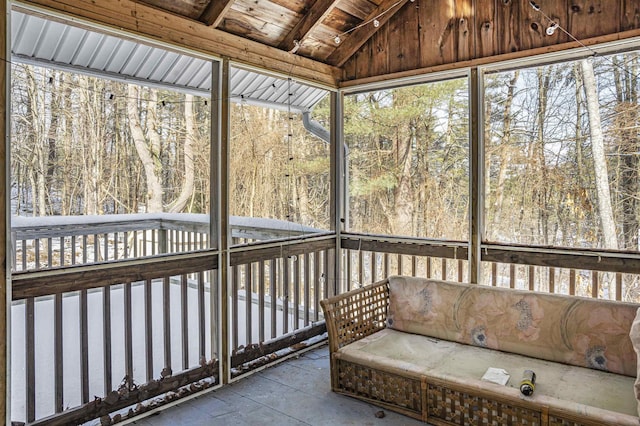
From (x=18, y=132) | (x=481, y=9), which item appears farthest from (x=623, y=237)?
(x=18, y=132)

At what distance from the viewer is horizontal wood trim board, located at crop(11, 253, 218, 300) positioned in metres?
2.39

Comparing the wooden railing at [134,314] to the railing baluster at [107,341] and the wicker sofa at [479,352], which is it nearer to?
the railing baluster at [107,341]

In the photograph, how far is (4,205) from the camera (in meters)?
2.27

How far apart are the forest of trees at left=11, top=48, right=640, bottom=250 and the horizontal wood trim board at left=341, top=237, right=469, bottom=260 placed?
46 cm

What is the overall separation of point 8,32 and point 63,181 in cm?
299

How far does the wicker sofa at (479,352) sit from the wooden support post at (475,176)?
47cm

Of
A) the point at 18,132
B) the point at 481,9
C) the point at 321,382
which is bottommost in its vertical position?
the point at 321,382

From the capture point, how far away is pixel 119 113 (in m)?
5.25

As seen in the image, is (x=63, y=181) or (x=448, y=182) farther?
(x=448, y=182)

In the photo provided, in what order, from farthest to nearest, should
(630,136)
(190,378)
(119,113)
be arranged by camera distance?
(119,113) < (630,136) < (190,378)

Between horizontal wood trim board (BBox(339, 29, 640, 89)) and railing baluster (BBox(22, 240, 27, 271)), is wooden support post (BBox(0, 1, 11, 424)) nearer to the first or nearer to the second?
railing baluster (BBox(22, 240, 27, 271))

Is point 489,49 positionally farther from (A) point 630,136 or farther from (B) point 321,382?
(B) point 321,382

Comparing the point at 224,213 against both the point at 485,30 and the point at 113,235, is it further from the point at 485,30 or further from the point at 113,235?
the point at 485,30

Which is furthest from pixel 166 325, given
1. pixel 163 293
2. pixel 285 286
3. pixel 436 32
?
pixel 436 32
